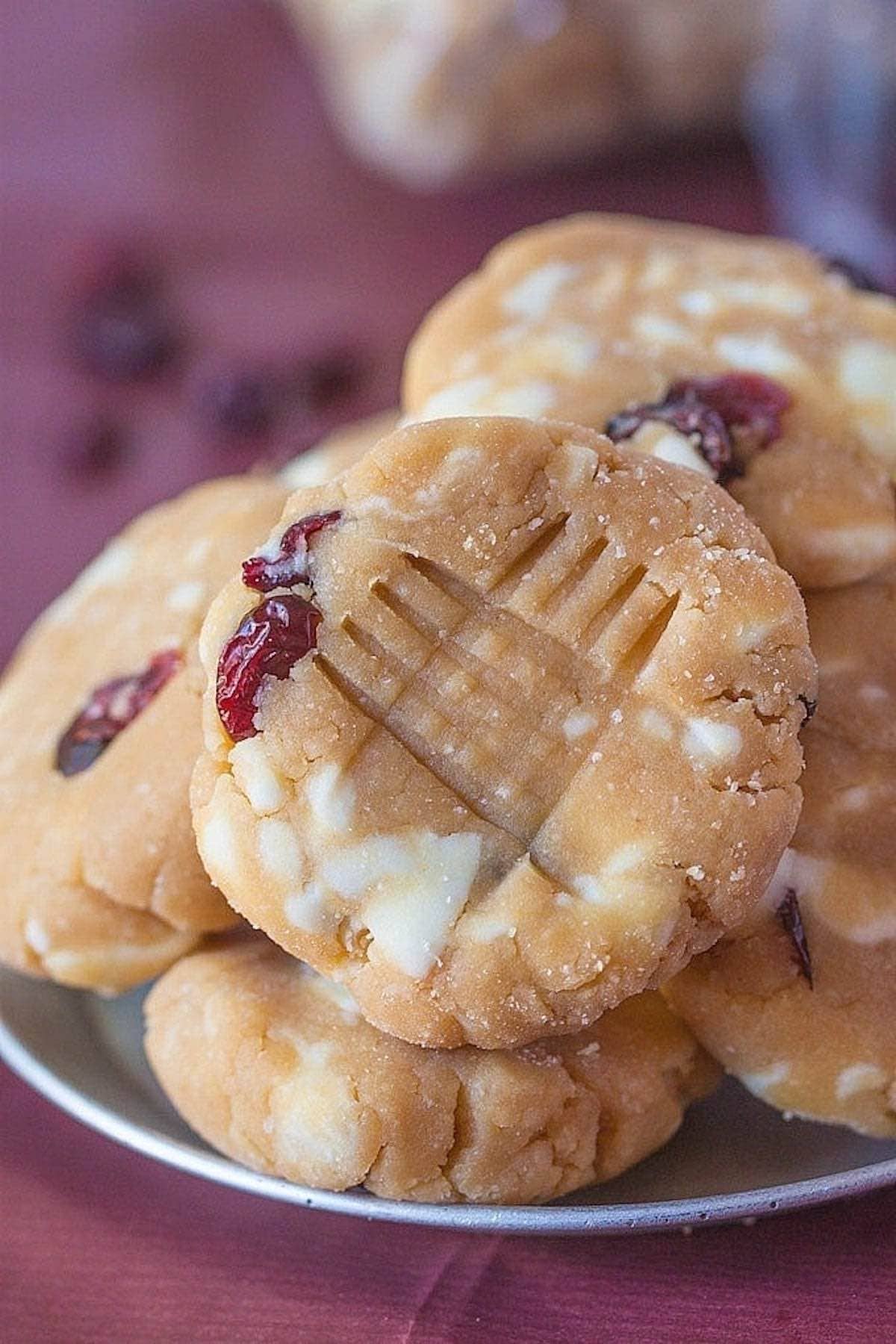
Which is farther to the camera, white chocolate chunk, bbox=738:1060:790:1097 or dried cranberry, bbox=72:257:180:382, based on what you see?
dried cranberry, bbox=72:257:180:382

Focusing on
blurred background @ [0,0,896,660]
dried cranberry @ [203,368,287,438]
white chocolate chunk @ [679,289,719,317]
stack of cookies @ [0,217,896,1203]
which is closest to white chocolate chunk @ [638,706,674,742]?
stack of cookies @ [0,217,896,1203]

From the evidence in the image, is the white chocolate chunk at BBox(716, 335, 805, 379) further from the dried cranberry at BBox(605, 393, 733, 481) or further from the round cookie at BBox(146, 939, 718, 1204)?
the round cookie at BBox(146, 939, 718, 1204)

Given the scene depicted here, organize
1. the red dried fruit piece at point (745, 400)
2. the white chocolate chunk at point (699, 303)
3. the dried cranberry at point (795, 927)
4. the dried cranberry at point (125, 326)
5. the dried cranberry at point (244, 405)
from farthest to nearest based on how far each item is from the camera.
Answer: the dried cranberry at point (125, 326), the dried cranberry at point (244, 405), the white chocolate chunk at point (699, 303), the red dried fruit piece at point (745, 400), the dried cranberry at point (795, 927)

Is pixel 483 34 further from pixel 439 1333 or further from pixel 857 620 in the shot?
pixel 439 1333

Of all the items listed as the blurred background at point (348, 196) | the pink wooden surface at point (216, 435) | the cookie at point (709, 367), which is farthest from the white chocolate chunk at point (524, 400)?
the blurred background at point (348, 196)

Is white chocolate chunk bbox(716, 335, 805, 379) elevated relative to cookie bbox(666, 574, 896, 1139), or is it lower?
elevated

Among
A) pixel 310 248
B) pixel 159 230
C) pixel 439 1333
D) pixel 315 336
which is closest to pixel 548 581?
pixel 439 1333

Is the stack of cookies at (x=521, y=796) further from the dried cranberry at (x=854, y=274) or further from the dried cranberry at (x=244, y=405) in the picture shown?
the dried cranberry at (x=244, y=405)
